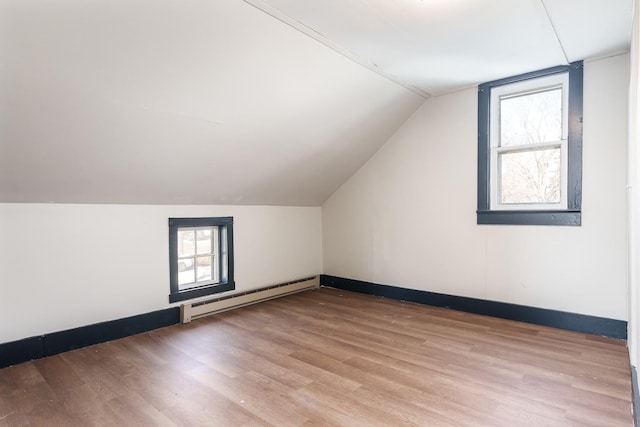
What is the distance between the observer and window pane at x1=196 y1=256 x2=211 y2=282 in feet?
12.3

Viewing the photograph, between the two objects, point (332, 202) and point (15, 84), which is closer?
point (15, 84)

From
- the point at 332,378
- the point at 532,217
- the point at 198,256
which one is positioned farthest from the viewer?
the point at 198,256

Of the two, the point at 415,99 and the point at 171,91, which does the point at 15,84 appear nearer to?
the point at 171,91

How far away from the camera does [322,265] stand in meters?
5.00

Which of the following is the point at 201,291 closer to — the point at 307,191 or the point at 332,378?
the point at 307,191

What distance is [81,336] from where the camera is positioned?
108 inches

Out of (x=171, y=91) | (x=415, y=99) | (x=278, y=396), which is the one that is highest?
(x=415, y=99)

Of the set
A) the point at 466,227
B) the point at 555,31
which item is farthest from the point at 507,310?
the point at 555,31

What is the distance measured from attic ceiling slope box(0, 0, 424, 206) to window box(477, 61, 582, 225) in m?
0.95

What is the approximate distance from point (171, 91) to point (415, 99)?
2491mm

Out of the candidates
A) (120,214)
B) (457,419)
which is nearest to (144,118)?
(120,214)

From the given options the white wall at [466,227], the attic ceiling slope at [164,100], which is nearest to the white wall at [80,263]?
the attic ceiling slope at [164,100]

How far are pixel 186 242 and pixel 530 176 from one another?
340 centimetres

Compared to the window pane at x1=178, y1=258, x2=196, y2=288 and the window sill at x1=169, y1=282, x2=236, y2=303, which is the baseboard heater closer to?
the window sill at x1=169, y1=282, x2=236, y2=303
